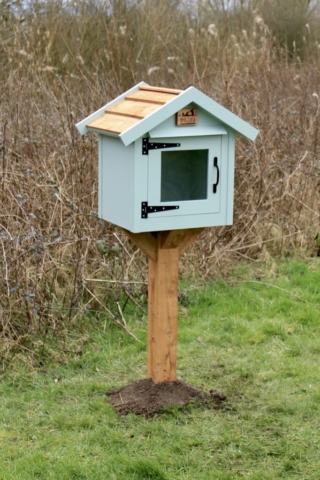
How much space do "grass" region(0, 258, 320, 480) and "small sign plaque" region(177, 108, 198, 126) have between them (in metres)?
1.54

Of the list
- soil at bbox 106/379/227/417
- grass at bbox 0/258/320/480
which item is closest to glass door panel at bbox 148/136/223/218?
soil at bbox 106/379/227/417

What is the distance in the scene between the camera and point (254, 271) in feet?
22.3

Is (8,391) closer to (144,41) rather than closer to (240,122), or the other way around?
(240,122)

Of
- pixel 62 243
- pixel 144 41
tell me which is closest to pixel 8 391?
pixel 62 243

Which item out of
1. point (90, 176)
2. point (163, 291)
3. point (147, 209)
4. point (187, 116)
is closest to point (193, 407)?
point (163, 291)

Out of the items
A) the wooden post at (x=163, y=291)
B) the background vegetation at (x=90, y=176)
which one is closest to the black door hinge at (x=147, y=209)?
the wooden post at (x=163, y=291)

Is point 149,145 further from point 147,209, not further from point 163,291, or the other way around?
point 163,291

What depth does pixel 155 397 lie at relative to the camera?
14.1 feet

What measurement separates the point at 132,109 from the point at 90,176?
2.16 m

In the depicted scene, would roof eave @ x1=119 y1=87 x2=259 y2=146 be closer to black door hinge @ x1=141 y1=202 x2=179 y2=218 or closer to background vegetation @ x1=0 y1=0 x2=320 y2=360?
black door hinge @ x1=141 y1=202 x2=179 y2=218

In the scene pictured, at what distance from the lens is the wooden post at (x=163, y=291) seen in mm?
4168

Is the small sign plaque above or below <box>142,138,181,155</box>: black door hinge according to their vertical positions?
above

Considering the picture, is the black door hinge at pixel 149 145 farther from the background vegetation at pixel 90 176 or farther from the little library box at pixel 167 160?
the background vegetation at pixel 90 176

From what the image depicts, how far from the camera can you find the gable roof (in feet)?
12.4
